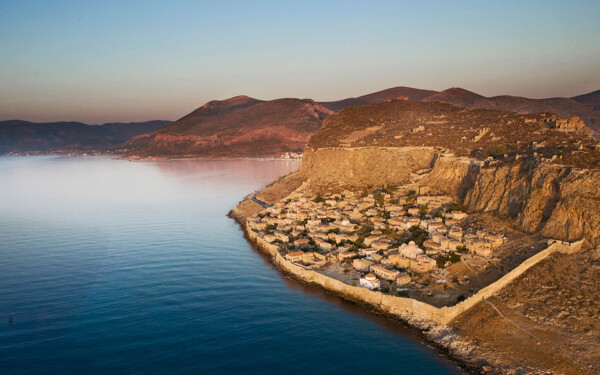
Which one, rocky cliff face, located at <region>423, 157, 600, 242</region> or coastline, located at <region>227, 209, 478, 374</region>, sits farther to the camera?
rocky cliff face, located at <region>423, 157, 600, 242</region>

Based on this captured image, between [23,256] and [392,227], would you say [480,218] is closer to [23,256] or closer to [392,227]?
[392,227]

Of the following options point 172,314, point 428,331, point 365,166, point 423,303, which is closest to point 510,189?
point 423,303

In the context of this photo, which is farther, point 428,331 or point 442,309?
point 442,309

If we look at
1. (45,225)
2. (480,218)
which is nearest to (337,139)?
(480,218)

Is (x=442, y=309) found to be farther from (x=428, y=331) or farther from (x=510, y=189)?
(x=510, y=189)

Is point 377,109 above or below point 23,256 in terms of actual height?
above

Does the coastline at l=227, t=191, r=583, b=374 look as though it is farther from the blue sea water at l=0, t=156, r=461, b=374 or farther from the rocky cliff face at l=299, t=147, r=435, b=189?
the rocky cliff face at l=299, t=147, r=435, b=189

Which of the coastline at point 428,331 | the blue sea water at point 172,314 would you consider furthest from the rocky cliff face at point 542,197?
the blue sea water at point 172,314

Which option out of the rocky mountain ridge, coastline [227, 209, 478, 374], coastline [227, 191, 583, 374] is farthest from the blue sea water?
the rocky mountain ridge
